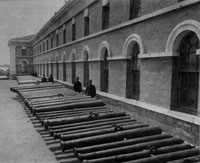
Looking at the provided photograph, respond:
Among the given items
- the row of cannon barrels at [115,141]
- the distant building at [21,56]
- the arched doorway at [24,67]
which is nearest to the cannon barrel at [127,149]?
the row of cannon barrels at [115,141]

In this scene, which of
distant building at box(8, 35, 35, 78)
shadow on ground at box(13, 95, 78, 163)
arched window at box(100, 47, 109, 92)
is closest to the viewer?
shadow on ground at box(13, 95, 78, 163)

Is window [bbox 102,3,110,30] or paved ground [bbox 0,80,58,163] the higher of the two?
window [bbox 102,3,110,30]

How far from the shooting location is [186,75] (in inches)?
268

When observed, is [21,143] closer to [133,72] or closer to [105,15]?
[133,72]

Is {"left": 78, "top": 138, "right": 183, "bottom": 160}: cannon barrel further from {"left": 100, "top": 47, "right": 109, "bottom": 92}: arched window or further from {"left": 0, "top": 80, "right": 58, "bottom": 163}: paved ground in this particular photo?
{"left": 100, "top": 47, "right": 109, "bottom": 92}: arched window

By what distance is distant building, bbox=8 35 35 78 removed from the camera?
44.8 meters

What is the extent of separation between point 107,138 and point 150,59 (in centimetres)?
338

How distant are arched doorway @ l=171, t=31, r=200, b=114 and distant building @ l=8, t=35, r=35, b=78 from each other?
4224cm

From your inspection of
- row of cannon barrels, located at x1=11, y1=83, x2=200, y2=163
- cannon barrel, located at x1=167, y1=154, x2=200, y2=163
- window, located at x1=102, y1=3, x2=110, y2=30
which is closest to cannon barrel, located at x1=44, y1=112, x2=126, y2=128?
row of cannon barrels, located at x1=11, y1=83, x2=200, y2=163

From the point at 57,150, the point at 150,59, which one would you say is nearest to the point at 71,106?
the point at 57,150

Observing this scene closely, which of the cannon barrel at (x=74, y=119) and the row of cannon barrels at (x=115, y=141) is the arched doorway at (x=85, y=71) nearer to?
the row of cannon barrels at (x=115, y=141)

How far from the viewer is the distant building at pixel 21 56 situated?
4475 centimetres

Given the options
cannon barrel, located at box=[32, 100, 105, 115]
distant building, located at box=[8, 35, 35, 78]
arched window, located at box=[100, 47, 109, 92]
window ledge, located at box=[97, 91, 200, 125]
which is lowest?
cannon barrel, located at box=[32, 100, 105, 115]

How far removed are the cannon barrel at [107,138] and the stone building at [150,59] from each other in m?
0.94
